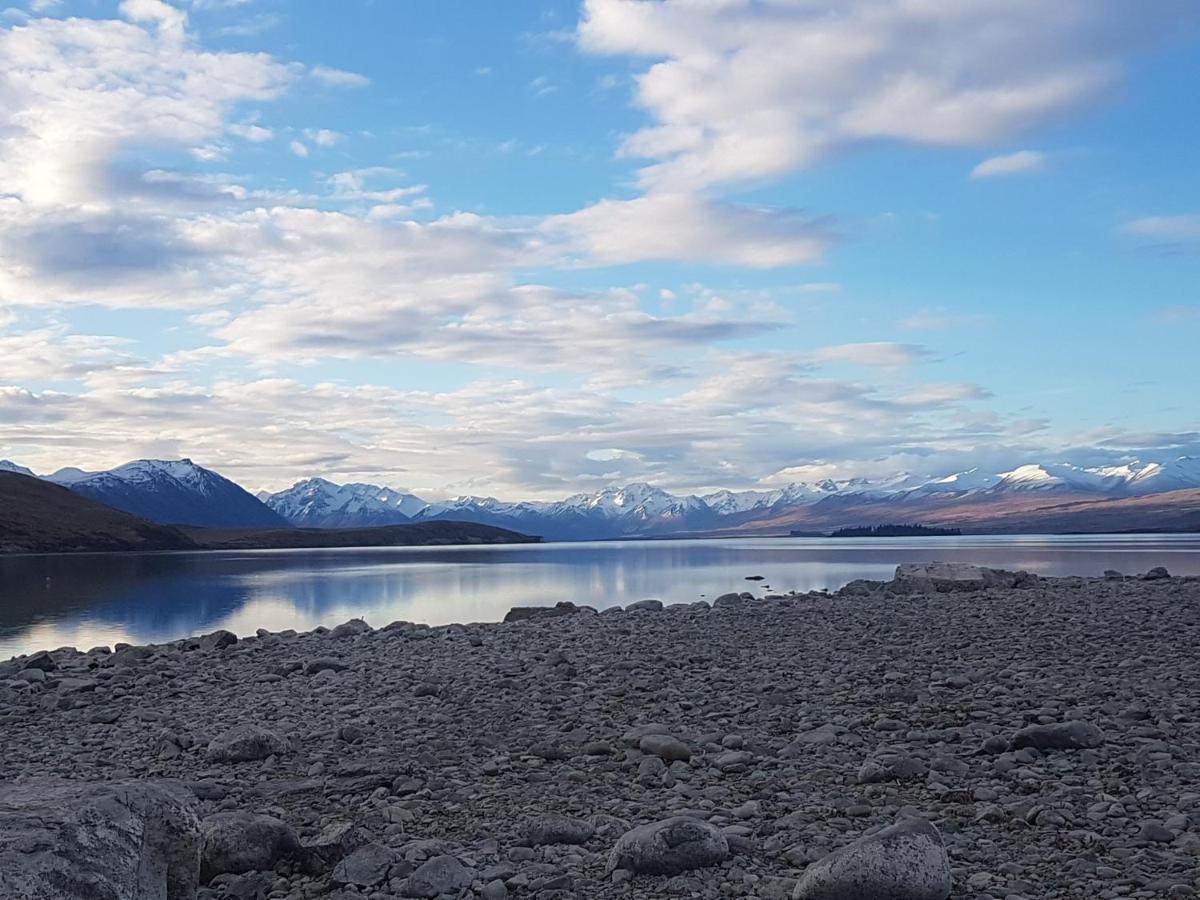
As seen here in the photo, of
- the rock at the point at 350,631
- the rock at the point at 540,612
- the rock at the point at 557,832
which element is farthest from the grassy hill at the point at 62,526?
the rock at the point at 557,832

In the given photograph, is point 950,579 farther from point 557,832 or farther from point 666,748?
point 557,832

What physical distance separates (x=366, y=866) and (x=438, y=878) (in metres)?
0.67

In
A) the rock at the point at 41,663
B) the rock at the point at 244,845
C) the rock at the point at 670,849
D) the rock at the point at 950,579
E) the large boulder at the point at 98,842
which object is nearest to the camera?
the large boulder at the point at 98,842

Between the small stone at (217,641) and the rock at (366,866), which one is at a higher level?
the small stone at (217,641)

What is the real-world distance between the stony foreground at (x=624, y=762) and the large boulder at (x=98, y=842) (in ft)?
0.07

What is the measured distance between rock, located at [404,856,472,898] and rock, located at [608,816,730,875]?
1.06 meters

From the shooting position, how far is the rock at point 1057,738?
978cm

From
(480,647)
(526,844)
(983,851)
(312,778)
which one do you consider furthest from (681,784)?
(480,647)

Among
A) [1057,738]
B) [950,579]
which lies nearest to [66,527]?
[950,579]

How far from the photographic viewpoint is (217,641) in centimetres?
2106

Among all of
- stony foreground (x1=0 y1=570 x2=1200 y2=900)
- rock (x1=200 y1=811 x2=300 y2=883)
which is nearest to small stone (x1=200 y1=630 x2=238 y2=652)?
stony foreground (x1=0 y1=570 x2=1200 y2=900)

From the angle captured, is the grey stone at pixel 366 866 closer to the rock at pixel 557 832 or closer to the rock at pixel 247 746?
the rock at pixel 557 832

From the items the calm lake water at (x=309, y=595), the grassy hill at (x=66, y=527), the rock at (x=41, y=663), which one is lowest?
the calm lake water at (x=309, y=595)

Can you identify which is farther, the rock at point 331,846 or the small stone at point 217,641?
the small stone at point 217,641
